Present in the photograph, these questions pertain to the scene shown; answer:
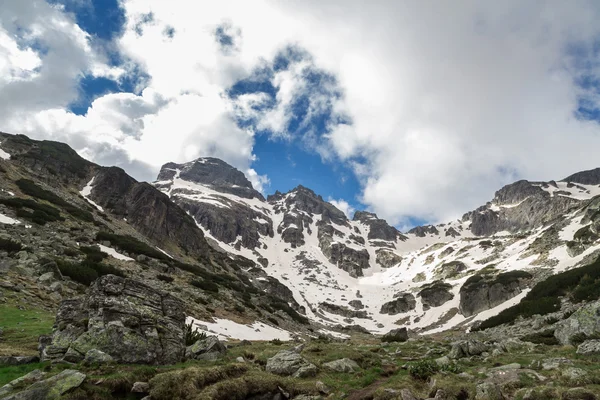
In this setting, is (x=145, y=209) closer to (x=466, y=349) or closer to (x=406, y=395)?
(x=466, y=349)

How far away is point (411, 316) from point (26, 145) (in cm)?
12743

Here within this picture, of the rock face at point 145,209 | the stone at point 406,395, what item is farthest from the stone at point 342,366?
the rock face at point 145,209

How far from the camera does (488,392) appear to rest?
1034cm

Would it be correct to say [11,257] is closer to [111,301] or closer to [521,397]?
[111,301]

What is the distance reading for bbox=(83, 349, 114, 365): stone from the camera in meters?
12.2

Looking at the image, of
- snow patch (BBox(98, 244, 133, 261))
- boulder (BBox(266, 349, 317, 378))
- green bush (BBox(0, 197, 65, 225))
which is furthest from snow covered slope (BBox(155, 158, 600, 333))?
green bush (BBox(0, 197, 65, 225))

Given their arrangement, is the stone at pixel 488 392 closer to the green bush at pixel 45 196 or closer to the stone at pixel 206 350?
the stone at pixel 206 350

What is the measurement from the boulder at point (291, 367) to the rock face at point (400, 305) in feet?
368

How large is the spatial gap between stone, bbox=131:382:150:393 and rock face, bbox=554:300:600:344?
76.9ft

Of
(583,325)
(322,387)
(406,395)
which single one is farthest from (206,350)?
(583,325)

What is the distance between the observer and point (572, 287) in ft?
155

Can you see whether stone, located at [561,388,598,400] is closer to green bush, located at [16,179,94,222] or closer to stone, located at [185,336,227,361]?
stone, located at [185,336,227,361]

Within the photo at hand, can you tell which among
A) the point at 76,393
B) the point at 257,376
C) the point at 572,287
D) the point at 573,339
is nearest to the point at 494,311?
the point at 572,287

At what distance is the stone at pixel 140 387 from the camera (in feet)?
34.6
